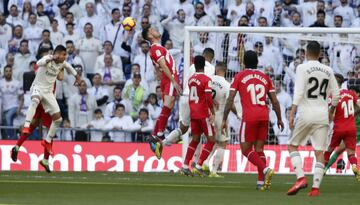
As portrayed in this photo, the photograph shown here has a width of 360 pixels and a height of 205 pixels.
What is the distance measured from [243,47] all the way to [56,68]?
17.6 feet

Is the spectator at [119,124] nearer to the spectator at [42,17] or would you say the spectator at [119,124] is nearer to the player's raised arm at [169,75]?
the spectator at [42,17]

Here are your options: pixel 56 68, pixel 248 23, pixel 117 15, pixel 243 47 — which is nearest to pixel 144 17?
pixel 117 15

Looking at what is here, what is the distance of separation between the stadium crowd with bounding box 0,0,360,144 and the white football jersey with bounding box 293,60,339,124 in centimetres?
1102

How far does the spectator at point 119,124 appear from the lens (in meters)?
29.6

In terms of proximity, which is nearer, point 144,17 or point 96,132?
point 96,132

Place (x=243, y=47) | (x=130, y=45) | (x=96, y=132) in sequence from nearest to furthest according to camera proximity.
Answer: (x=243, y=47)
(x=96, y=132)
(x=130, y=45)

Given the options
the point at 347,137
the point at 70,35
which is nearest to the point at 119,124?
the point at 70,35

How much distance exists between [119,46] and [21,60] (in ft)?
8.44

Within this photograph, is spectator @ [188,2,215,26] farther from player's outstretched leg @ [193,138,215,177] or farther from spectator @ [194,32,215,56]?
player's outstretched leg @ [193,138,215,177]

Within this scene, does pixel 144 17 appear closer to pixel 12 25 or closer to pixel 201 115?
pixel 12 25

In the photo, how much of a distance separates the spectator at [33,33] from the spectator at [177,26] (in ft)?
10.9

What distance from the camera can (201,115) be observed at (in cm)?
2306

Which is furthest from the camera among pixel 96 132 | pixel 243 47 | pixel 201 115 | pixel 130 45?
pixel 130 45

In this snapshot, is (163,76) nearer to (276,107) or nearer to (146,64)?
(276,107)
